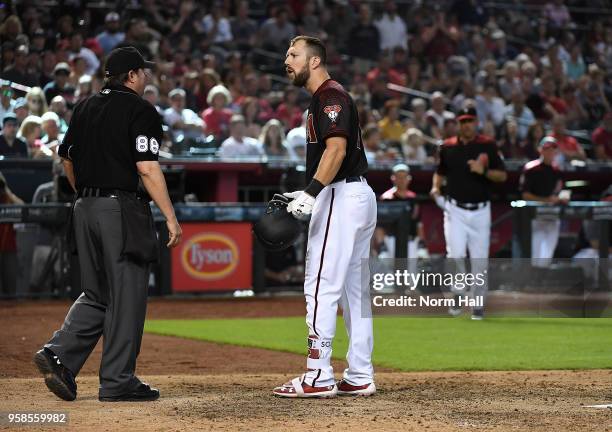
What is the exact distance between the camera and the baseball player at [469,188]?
1322 cm

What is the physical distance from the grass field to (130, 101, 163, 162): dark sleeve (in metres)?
3.30

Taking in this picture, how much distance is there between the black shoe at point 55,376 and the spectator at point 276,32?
1607 cm

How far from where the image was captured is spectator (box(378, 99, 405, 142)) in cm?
1981

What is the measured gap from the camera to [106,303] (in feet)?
23.3

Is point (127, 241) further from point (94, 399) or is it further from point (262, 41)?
point (262, 41)

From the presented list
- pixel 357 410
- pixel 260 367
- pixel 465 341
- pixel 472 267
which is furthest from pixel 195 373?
pixel 472 267

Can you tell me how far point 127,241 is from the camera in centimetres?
695

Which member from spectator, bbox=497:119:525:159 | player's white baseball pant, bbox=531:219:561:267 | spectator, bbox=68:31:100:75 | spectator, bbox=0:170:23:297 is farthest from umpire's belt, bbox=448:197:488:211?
spectator, bbox=68:31:100:75

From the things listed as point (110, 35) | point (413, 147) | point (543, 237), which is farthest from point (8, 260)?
point (543, 237)

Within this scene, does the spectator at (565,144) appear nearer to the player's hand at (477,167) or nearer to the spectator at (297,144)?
the spectator at (297,144)

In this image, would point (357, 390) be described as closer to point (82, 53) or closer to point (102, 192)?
point (102, 192)

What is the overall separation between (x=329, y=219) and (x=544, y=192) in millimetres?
10276

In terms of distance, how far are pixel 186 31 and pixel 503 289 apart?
10.5 metres

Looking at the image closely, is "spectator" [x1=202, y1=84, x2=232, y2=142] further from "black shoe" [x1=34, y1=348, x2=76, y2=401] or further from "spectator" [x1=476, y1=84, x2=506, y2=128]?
"black shoe" [x1=34, y1=348, x2=76, y2=401]
